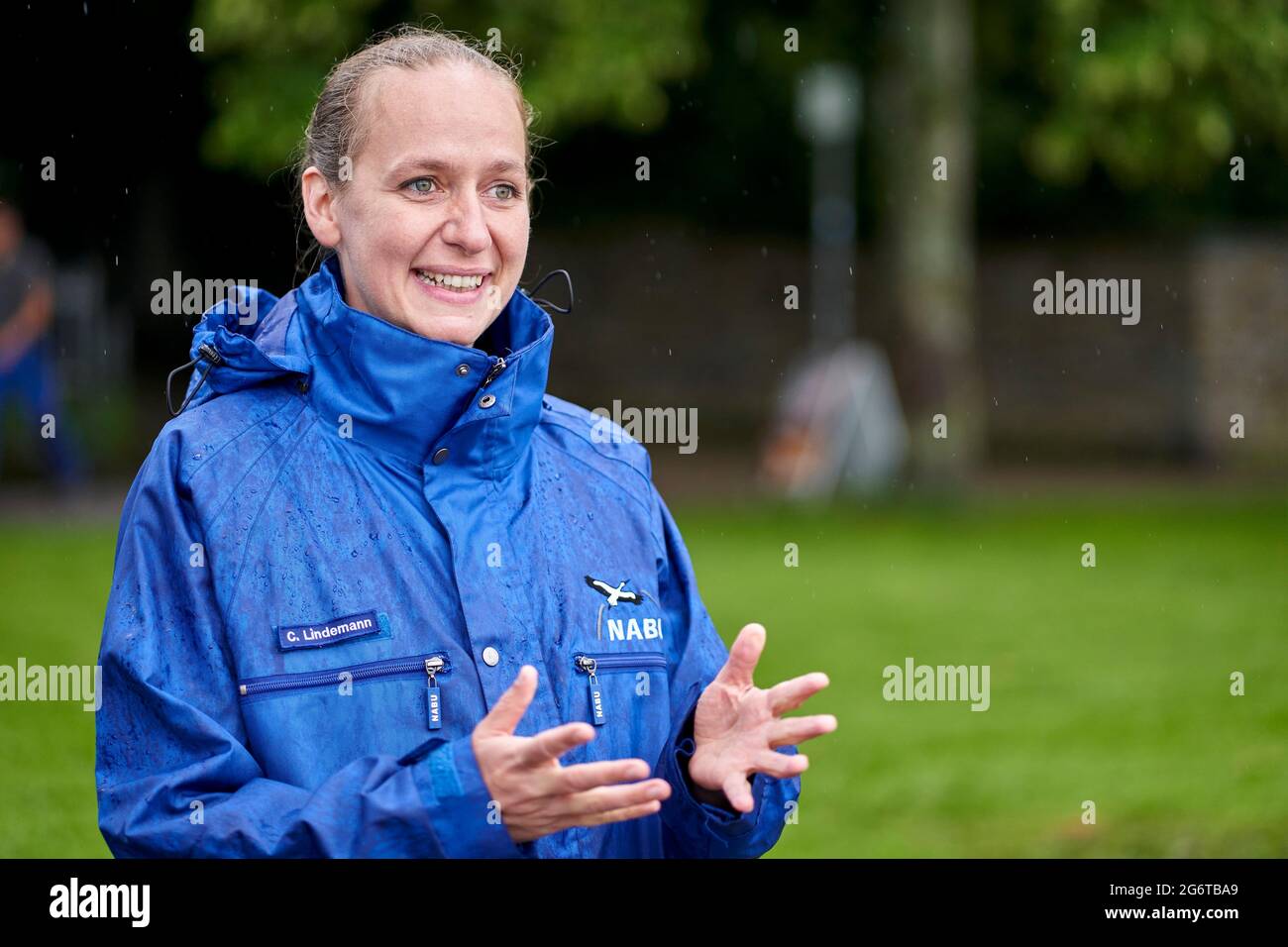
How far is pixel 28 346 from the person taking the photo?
47.2ft

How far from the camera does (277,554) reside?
2773 millimetres

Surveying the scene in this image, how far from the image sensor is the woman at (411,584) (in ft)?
8.58

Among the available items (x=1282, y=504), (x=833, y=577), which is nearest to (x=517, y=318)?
(x=833, y=577)

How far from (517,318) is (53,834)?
403 cm

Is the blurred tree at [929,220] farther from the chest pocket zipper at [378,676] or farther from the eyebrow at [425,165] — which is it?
the chest pocket zipper at [378,676]

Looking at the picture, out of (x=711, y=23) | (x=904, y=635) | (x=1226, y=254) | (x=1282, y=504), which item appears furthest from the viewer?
(x=1226, y=254)

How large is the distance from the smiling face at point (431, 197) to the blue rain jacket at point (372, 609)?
0.09 metres

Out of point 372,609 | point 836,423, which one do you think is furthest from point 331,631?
point 836,423

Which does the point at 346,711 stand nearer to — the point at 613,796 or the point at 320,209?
the point at 613,796

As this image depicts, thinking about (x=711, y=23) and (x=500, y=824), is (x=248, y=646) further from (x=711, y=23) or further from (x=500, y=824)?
(x=711, y=23)

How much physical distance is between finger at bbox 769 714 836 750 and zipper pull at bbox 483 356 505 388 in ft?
2.25

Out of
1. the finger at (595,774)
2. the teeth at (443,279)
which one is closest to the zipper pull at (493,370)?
the teeth at (443,279)

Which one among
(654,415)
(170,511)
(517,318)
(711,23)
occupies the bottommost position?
(170,511)

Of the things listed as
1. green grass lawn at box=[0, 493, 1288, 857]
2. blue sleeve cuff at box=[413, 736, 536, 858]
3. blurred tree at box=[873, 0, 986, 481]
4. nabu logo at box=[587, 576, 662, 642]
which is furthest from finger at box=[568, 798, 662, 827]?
blurred tree at box=[873, 0, 986, 481]
